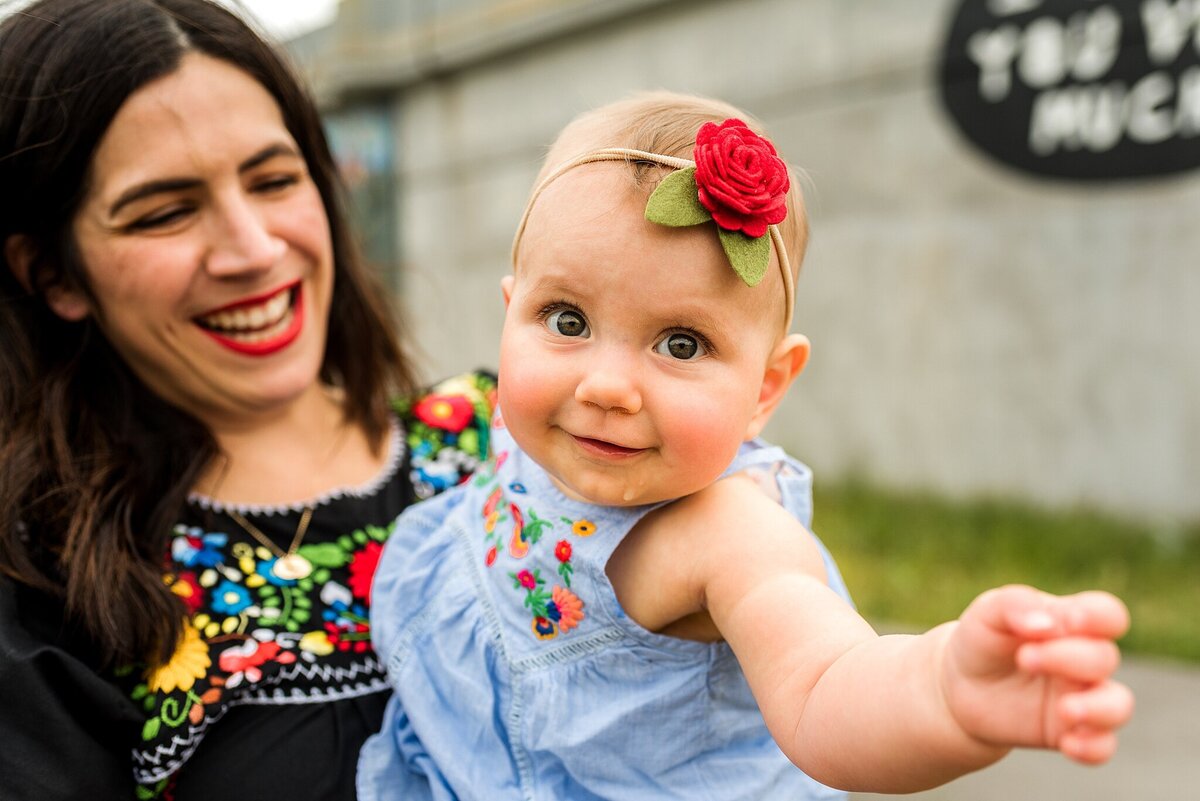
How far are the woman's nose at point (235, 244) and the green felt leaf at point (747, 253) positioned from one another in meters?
0.93

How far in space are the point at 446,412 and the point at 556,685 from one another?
90cm

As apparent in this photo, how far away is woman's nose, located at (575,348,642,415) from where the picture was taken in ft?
3.84

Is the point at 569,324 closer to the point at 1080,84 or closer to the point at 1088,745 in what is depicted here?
the point at 1088,745

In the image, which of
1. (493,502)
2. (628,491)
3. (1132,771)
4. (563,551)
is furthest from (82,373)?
(1132,771)

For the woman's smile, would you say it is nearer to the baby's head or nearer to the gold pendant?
the gold pendant

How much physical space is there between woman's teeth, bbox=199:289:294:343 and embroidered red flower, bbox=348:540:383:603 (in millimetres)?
406

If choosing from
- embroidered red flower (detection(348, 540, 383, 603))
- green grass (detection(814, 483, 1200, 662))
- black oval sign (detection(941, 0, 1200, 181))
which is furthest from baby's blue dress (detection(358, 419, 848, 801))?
black oval sign (detection(941, 0, 1200, 181))

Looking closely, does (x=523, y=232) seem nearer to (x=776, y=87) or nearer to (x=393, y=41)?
(x=776, y=87)

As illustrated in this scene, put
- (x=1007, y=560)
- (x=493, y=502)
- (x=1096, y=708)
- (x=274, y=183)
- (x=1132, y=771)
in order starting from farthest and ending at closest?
1. (x=1007, y=560)
2. (x=1132, y=771)
3. (x=274, y=183)
4. (x=493, y=502)
5. (x=1096, y=708)

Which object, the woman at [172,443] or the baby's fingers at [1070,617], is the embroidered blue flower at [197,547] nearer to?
the woman at [172,443]

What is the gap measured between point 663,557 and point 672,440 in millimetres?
161

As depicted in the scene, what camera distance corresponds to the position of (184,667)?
5.25 feet

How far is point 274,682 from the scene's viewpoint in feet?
5.41

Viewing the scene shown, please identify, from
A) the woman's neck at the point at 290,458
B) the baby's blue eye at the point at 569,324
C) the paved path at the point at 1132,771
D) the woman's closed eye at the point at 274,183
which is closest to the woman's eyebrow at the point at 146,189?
the woman's closed eye at the point at 274,183
